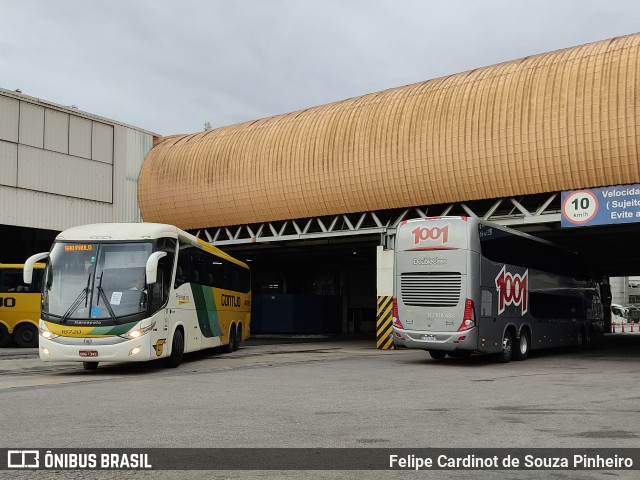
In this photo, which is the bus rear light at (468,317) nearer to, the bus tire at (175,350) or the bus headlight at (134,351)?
the bus tire at (175,350)

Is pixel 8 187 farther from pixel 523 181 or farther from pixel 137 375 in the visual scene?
pixel 523 181

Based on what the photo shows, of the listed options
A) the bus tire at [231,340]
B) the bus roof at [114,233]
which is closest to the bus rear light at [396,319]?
the bus roof at [114,233]

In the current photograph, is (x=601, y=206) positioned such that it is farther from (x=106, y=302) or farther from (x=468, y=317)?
(x=106, y=302)

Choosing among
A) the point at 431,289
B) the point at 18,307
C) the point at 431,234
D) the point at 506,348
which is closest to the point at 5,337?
the point at 18,307

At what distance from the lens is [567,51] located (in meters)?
27.1

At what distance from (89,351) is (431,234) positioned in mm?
8921

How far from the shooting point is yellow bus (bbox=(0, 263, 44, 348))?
27438 mm

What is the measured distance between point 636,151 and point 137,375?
17451 millimetres

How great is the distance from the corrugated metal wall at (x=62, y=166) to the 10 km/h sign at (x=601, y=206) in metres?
22.3

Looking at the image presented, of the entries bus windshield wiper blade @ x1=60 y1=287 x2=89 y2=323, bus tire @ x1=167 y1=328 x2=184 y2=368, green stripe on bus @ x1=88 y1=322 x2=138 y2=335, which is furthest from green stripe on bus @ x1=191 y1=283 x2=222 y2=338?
bus windshield wiper blade @ x1=60 y1=287 x2=89 y2=323

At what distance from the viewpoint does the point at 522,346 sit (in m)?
22.1

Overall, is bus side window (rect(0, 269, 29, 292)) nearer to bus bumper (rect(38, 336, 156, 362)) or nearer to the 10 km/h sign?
bus bumper (rect(38, 336, 156, 362))

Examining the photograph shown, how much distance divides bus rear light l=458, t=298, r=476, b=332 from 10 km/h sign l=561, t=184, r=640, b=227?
772cm

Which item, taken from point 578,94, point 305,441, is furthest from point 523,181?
point 305,441
